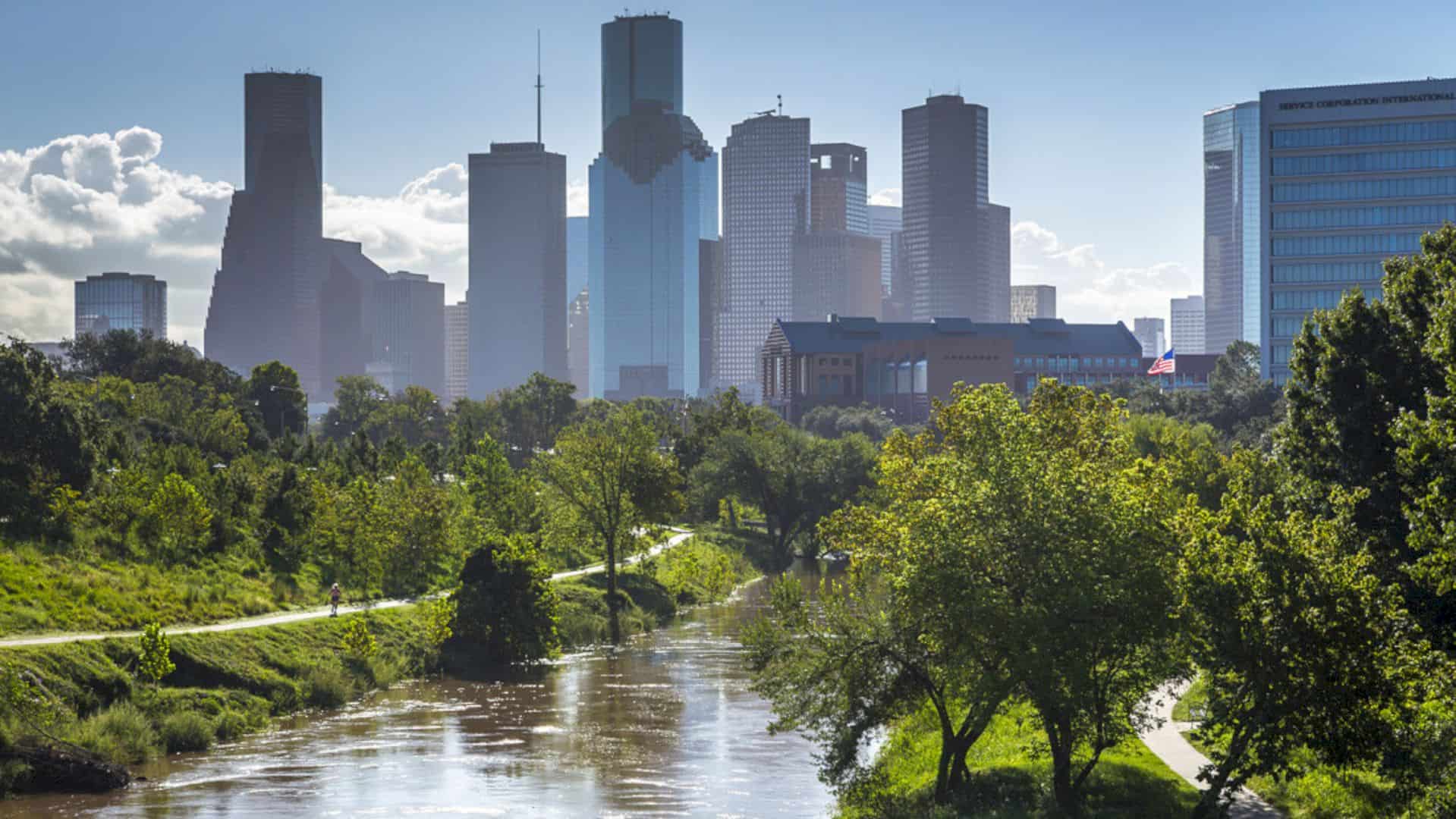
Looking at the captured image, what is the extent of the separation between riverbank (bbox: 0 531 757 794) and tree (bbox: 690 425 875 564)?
44462mm

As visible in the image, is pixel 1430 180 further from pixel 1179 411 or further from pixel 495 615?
pixel 495 615

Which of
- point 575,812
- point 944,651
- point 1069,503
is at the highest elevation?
point 1069,503

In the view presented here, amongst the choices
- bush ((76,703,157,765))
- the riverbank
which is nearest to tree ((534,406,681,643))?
the riverbank

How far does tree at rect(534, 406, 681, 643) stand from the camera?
91.2 meters

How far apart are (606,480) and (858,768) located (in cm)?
5710

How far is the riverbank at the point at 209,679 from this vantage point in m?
47.4

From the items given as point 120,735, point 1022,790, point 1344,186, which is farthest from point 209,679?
point 1344,186

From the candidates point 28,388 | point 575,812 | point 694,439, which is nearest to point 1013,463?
point 575,812

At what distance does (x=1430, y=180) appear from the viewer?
17750 centimetres

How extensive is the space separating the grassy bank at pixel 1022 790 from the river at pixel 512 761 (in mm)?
3057

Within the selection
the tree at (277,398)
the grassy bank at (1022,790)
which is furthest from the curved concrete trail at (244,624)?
the tree at (277,398)

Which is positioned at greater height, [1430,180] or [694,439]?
[1430,180]

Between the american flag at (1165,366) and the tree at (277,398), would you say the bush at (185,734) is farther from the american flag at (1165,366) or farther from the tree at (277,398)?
the tree at (277,398)

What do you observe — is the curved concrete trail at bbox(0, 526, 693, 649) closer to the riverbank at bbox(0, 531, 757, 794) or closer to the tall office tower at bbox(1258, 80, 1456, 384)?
the riverbank at bbox(0, 531, 757, 794)
